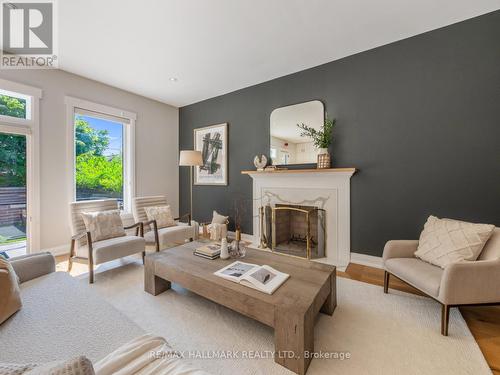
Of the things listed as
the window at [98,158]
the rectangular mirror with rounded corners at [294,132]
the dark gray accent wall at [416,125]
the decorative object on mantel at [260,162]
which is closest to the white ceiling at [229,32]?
the dark gray accent wall at [416,125]

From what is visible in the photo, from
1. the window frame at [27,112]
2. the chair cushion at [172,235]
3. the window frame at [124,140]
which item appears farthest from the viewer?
the window frame at [124,140]

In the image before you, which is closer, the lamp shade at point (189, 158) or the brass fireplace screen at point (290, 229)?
the brass fireplace screen at point (290, 229)

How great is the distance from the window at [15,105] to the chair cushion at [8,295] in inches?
111

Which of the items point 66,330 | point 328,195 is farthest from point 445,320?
point 66,330

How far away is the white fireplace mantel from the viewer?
3.09 meters

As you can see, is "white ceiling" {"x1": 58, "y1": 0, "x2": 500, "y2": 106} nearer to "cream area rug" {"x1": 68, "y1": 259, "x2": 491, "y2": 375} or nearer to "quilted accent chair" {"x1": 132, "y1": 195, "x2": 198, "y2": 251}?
"quilted accent chair" {"x1": 132, "y1": 195, "x2": 198, "y2": 251}

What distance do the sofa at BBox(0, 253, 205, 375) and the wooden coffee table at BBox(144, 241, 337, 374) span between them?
2.15 feet

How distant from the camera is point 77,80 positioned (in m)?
3.58

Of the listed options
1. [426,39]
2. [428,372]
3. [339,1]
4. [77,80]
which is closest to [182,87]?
[77,80]

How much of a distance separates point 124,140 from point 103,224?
6.81ft

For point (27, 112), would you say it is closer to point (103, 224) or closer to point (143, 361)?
point (103, 224)

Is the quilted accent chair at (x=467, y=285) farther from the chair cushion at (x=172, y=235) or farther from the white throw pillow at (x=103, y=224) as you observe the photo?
the white throw pillow at (x=103, y=224)

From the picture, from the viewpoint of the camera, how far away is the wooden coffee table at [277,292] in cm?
137

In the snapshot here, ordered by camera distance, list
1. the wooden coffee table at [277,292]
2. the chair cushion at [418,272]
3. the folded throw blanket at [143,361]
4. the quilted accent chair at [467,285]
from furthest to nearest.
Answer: the chair cushion at [418,272], the quilted accent chair at [467,285], the wooden coffee table at [277,292], the folded throw blanket at [143,361]
